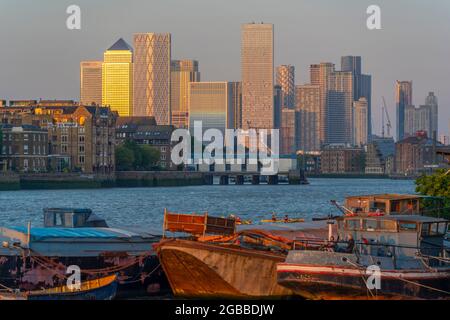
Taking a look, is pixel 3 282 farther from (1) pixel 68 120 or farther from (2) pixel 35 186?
(1) pixel 68 120

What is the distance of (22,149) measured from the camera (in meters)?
181

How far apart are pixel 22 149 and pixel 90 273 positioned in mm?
146694

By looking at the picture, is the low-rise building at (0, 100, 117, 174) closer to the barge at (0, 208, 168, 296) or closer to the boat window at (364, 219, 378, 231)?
the barge at (0, 208, 168, 296)

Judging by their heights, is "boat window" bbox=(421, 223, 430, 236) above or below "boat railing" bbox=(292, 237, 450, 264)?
above

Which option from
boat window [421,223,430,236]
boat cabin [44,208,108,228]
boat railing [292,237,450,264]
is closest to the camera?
boat railing [292,237,450,264]

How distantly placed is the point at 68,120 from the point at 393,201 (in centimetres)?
15737

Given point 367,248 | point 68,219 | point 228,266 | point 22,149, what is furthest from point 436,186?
point 22,149

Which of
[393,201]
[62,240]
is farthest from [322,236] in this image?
[62,240]

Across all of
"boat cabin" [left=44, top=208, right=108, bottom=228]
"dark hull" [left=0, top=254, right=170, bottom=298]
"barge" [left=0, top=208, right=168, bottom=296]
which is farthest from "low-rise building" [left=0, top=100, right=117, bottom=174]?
"dark hull" [left=0, top=254, right=170, bottom=298]

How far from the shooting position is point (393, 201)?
38250 millimetres

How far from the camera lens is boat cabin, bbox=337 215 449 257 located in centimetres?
3281

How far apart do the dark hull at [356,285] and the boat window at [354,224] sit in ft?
9.03

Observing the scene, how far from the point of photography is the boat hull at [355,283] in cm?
3152

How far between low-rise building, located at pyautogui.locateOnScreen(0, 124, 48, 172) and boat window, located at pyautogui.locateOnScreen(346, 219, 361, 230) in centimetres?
14731
